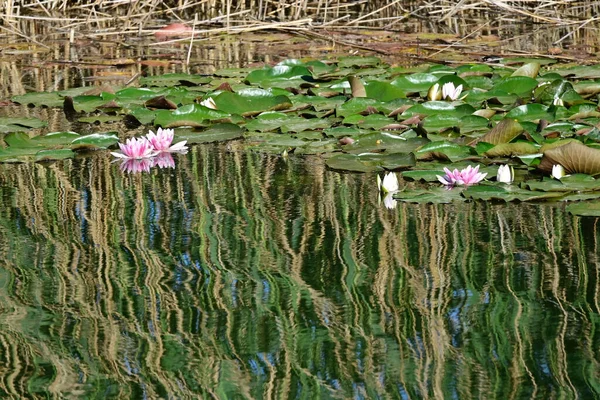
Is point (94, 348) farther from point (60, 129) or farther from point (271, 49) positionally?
point (271, 49)

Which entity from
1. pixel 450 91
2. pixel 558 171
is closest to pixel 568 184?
pixel 558 171

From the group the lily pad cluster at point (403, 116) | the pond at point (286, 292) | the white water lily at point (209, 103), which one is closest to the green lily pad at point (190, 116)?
the lily pad cluster at point (403, 116)

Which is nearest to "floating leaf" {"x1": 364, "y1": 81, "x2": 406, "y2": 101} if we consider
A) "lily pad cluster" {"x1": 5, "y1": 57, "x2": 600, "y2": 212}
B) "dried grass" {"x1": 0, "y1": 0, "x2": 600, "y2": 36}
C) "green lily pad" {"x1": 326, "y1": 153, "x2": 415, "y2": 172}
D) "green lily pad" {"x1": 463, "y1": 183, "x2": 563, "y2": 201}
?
"lily pad cluster" {"x1": 5, "y1": 57, "x2": 600, "y2": 212}

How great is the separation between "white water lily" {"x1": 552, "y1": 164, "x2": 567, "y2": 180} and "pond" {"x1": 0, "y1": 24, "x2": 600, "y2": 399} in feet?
0.85

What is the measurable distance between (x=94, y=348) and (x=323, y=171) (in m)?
1.66

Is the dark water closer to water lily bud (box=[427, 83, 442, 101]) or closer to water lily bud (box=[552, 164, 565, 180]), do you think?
water lily bud (box=[552, 164, 565, 180])

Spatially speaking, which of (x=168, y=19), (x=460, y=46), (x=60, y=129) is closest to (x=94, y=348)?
(x=60, y=129)

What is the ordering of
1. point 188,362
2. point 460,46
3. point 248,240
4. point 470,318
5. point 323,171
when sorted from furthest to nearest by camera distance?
point 460,46 → point 323,171 → point 248,240 → point 470,318 → point 188,362

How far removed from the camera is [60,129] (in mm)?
4336

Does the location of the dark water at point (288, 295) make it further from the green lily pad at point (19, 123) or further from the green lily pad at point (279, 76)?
the green lily pad at point (279, 76)

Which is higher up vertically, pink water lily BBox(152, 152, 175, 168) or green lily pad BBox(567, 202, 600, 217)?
pink water lily BBox(152, 152, 175, 168)

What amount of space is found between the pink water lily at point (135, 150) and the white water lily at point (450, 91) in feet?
4.92

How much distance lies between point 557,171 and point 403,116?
3.93ft

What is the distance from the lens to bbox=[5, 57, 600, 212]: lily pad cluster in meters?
3.32
